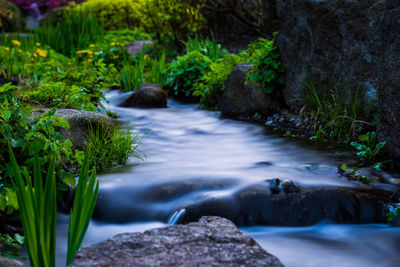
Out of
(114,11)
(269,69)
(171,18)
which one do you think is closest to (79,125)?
(269,69)

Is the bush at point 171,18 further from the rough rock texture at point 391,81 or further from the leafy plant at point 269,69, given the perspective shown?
the rough rock texture at point 391,81

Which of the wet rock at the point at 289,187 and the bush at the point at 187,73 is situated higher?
the bush at the point at 187,73

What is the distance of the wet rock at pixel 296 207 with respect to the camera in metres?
2.75

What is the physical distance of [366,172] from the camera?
3.36 metres

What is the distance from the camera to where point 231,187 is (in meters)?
3.03

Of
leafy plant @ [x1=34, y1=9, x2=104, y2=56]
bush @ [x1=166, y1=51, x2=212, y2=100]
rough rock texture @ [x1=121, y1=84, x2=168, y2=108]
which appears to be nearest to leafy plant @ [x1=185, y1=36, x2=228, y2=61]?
bush @ [x1=166, y1=51, x2=212, y2=100]

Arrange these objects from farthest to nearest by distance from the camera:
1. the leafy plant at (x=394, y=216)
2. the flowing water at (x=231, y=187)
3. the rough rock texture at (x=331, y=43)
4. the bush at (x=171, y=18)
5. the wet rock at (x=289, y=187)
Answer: the bush at (x=171, y=18) < the rough rock texture at (x=331, y=43) < the wet rock at (x=289, y=187) < the leafy plant at (x=394, y=216) < the flowing water at (x=231, y=187)

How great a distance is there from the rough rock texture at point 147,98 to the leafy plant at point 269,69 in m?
2.09

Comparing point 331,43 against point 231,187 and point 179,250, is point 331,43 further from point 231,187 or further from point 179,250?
point 179,250

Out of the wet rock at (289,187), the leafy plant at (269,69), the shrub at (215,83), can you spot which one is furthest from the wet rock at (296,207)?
the shrub at (215,83)

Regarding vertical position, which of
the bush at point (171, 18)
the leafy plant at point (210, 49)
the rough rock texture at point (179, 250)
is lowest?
the rough rock texture at point (179, 250)

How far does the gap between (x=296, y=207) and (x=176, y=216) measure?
81 cm

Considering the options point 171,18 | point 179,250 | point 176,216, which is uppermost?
point 171,18

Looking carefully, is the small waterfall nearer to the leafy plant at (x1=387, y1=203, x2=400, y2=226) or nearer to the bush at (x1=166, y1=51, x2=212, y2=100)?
the leafy plant at (x1=387, y1=203, x2=400, y2=226)
